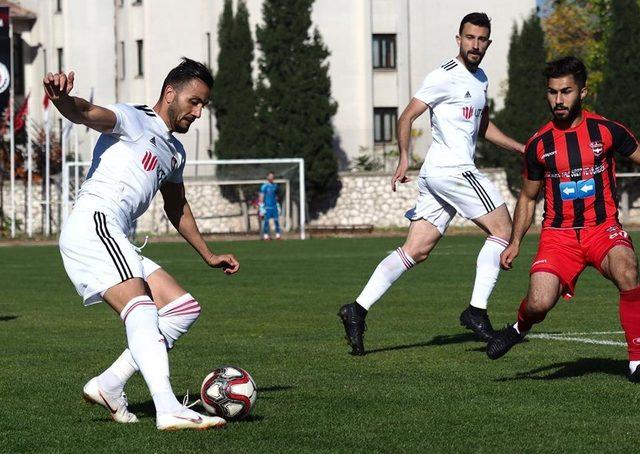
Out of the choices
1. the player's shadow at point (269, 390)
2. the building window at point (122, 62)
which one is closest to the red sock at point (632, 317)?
the player's shadow at point (269, 390)

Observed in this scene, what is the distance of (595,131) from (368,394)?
2.04 metres

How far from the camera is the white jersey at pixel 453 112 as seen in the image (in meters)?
11.0

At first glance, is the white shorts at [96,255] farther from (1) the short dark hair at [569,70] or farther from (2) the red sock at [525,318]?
(1) the short dark hair at [569,70]

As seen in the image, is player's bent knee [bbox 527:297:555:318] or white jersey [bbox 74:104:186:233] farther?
player's bent knee [bbox 527:297:555:318]

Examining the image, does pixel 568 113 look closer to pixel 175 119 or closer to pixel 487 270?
pixel 175 119

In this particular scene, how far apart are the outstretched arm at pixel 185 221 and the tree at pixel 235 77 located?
141 ft

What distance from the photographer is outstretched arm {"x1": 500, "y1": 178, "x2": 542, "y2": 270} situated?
8.73m

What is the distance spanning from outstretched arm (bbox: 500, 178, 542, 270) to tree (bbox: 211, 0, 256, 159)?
139ft

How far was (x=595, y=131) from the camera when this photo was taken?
856 cm

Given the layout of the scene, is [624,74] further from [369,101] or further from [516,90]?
[369,101]

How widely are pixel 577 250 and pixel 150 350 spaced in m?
2.83

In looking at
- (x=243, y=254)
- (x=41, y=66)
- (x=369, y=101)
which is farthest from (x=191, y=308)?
(x=41, y=66)

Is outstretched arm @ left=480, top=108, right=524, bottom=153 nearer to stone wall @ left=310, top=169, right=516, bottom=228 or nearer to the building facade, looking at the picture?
stone wall @ left=310, top=169, right=516, bottom=228

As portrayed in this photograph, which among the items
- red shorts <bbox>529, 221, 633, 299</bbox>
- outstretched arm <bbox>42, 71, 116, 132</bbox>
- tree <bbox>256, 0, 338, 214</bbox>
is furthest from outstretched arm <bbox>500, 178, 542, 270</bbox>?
tree <bbox>256, 0, 338, 214</bbox>
